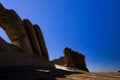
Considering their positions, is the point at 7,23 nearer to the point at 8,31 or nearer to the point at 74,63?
the point at 8,31

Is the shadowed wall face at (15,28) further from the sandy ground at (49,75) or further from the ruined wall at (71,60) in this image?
the ruined wall at (71,60)

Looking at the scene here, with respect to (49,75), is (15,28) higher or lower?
higher

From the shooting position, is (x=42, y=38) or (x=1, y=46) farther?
(x=42, y=38)

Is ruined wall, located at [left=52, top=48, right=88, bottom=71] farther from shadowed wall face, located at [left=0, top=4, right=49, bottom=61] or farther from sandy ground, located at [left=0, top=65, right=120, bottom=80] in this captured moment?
sandy ground, located at [left=0, top=65, right=120, bottom=80]

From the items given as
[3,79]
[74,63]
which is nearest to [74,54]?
[74,63]

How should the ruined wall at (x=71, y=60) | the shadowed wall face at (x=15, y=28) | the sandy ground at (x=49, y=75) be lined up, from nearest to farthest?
the sandy ground at (x=49, y=75) → the shadowed wall face at (x=15, y=28) → the ruined wall at (x=71, y=60)

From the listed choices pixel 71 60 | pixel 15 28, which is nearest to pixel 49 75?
pixel 15 28

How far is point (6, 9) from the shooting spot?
66.2 ft

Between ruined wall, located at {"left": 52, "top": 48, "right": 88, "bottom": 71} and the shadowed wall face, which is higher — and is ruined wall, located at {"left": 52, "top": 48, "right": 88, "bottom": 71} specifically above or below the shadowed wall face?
above

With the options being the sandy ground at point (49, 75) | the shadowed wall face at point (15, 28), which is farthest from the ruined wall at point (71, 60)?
the sandy ground at point (49, 75)

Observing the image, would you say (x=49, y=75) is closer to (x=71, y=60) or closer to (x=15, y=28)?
(x=15, y=28)

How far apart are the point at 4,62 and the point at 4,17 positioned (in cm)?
1018

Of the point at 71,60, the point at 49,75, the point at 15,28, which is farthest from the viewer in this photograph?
the point at 71,60

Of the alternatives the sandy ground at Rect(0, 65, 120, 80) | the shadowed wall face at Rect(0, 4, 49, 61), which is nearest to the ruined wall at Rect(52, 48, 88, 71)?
the shadowed wall face at Rect(0, 4, 49, 61)
